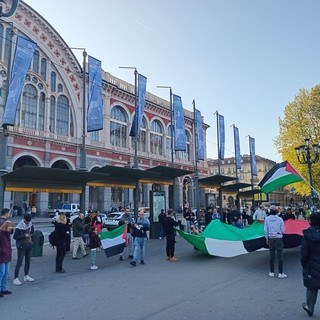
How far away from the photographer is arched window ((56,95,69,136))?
126 ft

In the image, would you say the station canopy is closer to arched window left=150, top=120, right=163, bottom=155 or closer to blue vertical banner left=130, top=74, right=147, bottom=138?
blue vertical banner left=130, top=74, right=147, bottom=138

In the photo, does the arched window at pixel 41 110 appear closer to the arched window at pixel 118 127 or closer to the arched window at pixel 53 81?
the arched window at pixel 53 81

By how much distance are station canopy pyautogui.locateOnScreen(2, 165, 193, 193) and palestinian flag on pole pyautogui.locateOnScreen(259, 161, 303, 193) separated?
6.83 m

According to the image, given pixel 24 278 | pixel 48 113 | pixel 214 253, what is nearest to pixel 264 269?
pixel 214 253

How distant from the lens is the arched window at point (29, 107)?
35.0m

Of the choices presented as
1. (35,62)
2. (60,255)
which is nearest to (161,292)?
(60,255)

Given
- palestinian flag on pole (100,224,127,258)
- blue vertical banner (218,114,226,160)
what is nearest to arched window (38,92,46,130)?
blue vertical banner (218,114,226,160)

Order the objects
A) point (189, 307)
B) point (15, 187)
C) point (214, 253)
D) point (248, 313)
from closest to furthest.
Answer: point (248, 313), point (189, 307), point (214, 253), point (15, 187)

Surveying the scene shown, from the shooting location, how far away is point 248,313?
6043 millimetres

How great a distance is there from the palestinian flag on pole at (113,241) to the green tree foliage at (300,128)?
25.1m

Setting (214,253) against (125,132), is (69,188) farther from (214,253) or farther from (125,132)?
(125,132)

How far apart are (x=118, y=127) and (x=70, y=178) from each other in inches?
1211

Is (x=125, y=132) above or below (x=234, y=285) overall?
above

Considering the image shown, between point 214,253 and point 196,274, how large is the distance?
7.35 ft
